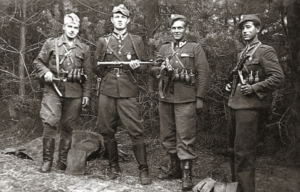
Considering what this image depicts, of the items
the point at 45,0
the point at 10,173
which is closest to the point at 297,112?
the point at 10,173

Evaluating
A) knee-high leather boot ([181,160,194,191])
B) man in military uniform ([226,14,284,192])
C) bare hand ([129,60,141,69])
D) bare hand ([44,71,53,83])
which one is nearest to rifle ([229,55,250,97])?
man in military uniform ([226,14,284,192])

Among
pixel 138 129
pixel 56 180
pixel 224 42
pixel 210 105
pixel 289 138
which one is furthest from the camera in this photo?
pixel 210 105

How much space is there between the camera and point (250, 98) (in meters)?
4.68

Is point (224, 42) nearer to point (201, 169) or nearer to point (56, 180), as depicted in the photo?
point (201, 169)

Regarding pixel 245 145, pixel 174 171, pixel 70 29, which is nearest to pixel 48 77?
pixel 70 29

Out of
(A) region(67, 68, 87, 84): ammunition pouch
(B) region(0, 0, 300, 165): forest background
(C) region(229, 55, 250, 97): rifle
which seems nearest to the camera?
(C) region(229, 55, 250, 97): rifle

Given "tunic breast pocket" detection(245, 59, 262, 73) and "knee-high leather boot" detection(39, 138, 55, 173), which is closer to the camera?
"tunic breast pocket" detection(245, 59, 262, 73)

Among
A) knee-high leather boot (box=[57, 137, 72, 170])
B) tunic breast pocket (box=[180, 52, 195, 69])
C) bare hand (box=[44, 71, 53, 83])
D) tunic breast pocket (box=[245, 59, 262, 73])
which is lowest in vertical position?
knee-high leather boot (box=[57, 137, 72, 170])

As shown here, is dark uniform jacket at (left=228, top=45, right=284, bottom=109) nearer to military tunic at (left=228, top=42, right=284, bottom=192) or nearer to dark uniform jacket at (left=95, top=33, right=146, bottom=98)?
military tunic at (left=228, top=42, right=284, bottom=192)

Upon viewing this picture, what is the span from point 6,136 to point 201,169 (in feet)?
15.9

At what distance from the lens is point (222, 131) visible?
7.69 metres

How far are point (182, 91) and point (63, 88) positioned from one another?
1.77m

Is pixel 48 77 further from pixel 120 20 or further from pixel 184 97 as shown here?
pixel 184 97

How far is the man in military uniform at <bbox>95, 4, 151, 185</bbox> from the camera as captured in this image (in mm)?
5426
